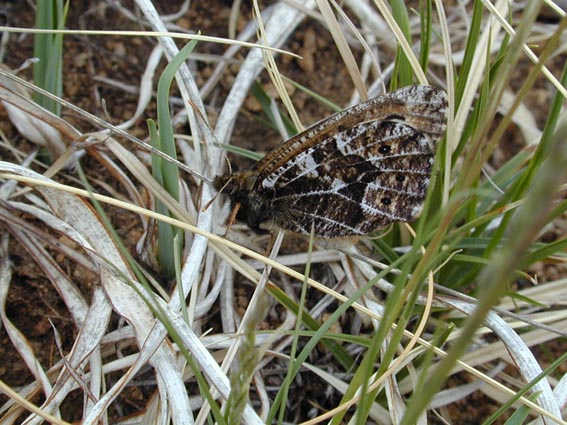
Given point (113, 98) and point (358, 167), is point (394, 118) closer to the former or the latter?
point (358, 167)

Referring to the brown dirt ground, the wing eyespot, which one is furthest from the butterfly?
the brown dirt ground

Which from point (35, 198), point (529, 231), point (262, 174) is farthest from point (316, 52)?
point (529, 231)

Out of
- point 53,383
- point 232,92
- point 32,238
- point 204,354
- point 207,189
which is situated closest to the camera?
point 204,354

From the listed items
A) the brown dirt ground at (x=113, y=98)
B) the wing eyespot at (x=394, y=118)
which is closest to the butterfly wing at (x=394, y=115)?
the wing eyespot at (x=394, y=118)

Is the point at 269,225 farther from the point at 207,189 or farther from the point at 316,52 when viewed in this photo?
the point at 316,52

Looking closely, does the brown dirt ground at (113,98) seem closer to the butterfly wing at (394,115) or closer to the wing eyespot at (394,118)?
the butterfly wing at (394,115)

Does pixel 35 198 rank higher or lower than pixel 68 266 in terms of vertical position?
higher
